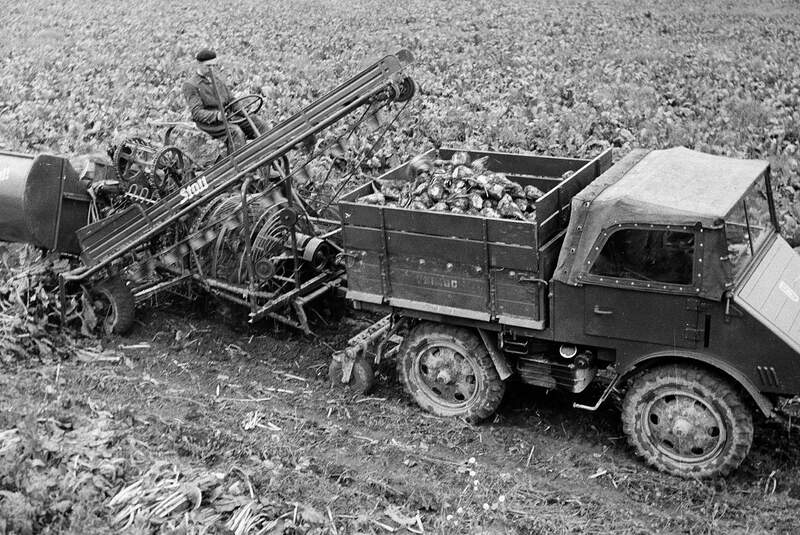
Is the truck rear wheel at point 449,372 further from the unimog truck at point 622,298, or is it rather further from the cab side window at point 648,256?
the cab side window at point 648,256

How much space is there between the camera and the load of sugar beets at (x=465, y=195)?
316 inches

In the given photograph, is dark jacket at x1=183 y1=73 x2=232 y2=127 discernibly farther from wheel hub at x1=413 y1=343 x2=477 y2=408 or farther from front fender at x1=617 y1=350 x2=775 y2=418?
front fender at x1=617 y1=350 x2=775 y2=418

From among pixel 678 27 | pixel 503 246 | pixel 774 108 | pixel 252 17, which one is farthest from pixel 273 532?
pixel 252 17

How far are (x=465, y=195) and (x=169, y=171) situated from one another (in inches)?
157

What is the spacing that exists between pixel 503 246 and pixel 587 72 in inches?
417

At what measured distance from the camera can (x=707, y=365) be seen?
7.19 m

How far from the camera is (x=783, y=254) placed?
7.76m

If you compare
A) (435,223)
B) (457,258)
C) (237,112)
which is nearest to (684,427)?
(457,258)

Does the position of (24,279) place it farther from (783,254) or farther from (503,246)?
(783,254)

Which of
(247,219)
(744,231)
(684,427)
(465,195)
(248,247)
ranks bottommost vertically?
(684,427)

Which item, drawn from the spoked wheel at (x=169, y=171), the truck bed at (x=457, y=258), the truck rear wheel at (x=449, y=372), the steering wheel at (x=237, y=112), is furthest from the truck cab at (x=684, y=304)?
the spoked wheel at (x=169, y=171)

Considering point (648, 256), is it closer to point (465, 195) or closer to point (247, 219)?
point (465, 195)

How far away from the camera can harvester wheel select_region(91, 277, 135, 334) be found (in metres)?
10.2

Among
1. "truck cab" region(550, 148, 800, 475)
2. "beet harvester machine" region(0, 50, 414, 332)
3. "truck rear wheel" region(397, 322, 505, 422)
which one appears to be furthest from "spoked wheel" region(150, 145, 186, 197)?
"truck cab" region(550, 148, 800, 475)
